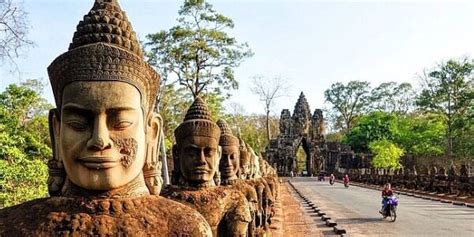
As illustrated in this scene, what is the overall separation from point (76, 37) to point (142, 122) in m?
0.56

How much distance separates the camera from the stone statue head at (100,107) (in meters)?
2.51

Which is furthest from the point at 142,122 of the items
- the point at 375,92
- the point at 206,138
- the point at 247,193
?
the point at 375,92

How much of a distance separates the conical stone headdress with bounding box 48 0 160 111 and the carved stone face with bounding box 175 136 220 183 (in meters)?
1.83

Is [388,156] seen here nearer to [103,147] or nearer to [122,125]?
[122,125]

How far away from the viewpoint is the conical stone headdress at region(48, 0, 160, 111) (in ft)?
8.46

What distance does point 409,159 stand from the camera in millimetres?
53188

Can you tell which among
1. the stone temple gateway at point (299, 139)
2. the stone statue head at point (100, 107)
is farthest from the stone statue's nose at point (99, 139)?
the stone temple gateway at point (299, 139)

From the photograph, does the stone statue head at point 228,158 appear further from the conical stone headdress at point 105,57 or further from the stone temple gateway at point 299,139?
the stone temple gateway at point 299,139

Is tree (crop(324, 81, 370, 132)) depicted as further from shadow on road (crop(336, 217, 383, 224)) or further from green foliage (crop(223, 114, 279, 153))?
shadow on road (crop(336, 217, 383, 224))

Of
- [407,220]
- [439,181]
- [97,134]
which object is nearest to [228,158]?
[97,134]

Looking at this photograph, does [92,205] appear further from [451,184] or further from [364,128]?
[364,128]

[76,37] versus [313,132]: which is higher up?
[313,132]

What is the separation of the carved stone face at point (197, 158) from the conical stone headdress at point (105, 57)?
1.83 m

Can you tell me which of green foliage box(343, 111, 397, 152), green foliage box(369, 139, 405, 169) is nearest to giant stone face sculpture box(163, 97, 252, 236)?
green foliage box(369, 139, 405, 169)
